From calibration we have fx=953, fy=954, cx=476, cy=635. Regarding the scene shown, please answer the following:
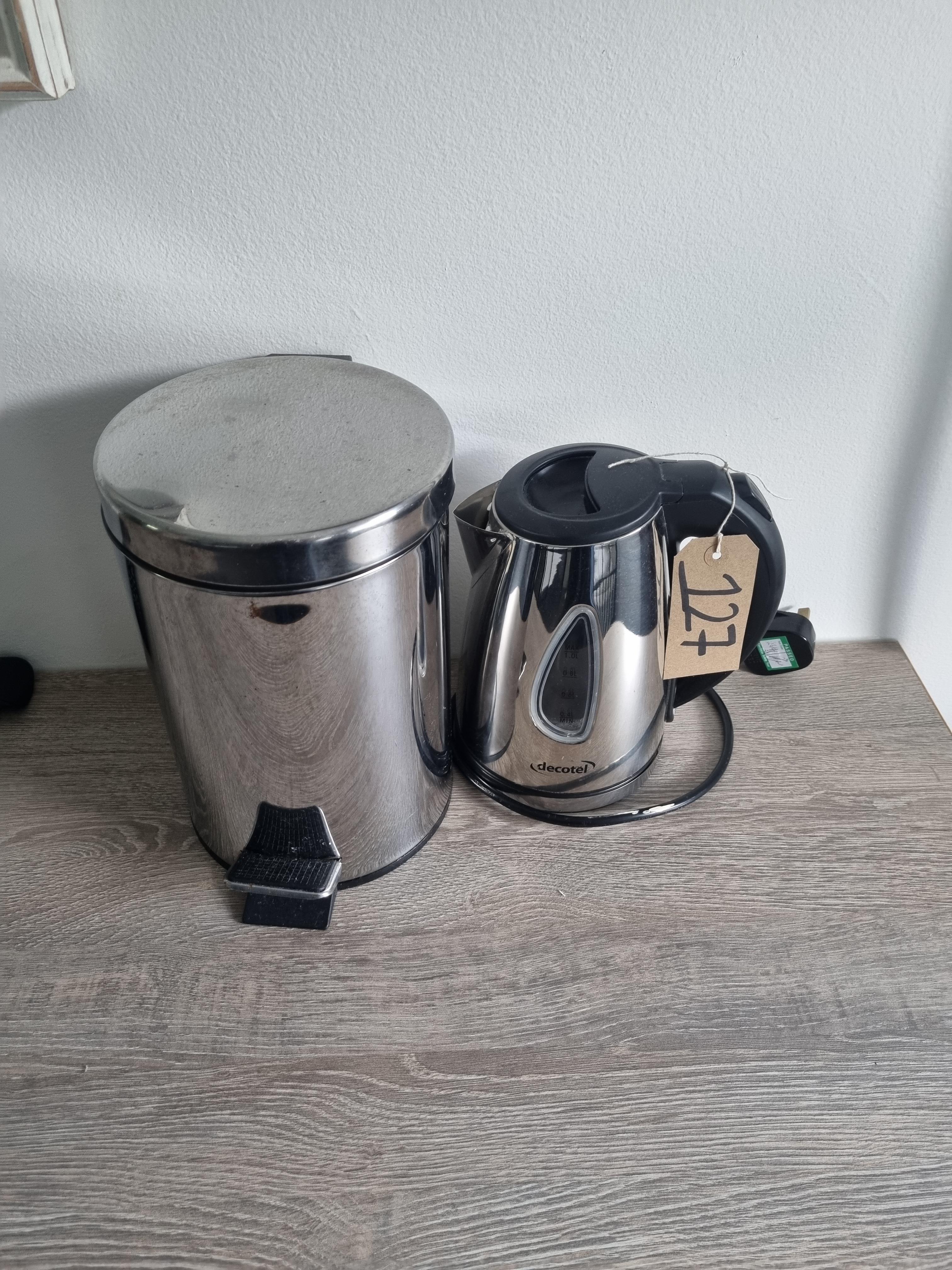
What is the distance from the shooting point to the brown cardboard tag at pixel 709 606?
2.00 ft

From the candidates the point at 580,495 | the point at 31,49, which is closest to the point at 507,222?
the point at 580,495

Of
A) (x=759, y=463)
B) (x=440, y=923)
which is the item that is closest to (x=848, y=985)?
(x=440, y=923)

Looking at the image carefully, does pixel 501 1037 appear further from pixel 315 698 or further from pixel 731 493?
pixel 731 493

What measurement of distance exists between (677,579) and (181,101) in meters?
0.42

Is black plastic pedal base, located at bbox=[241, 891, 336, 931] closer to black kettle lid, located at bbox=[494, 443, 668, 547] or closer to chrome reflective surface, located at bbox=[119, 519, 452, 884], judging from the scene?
chrome reflective surface, located at bbox=[119, 519, 452, 884]

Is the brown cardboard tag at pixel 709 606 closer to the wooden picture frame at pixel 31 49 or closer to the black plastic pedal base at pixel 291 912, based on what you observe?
the black plastic pedal base at pixel 291 912

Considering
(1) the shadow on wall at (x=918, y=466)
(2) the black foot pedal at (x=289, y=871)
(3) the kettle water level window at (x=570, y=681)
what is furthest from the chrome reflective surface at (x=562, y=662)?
(1) the shadow on wall at (x=918, y=466)

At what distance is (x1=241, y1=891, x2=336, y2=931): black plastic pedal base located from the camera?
0.61 m

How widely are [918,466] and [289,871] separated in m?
0.56

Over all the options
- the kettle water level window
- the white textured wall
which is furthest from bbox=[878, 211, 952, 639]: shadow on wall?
the kettle water level window

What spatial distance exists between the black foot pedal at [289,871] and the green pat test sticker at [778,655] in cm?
39

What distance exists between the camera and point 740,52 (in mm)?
570

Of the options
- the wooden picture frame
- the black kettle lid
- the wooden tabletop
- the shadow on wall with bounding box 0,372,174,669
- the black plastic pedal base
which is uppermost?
the wooden picture frame

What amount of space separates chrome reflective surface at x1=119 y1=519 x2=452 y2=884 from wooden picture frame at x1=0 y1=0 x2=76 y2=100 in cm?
26
